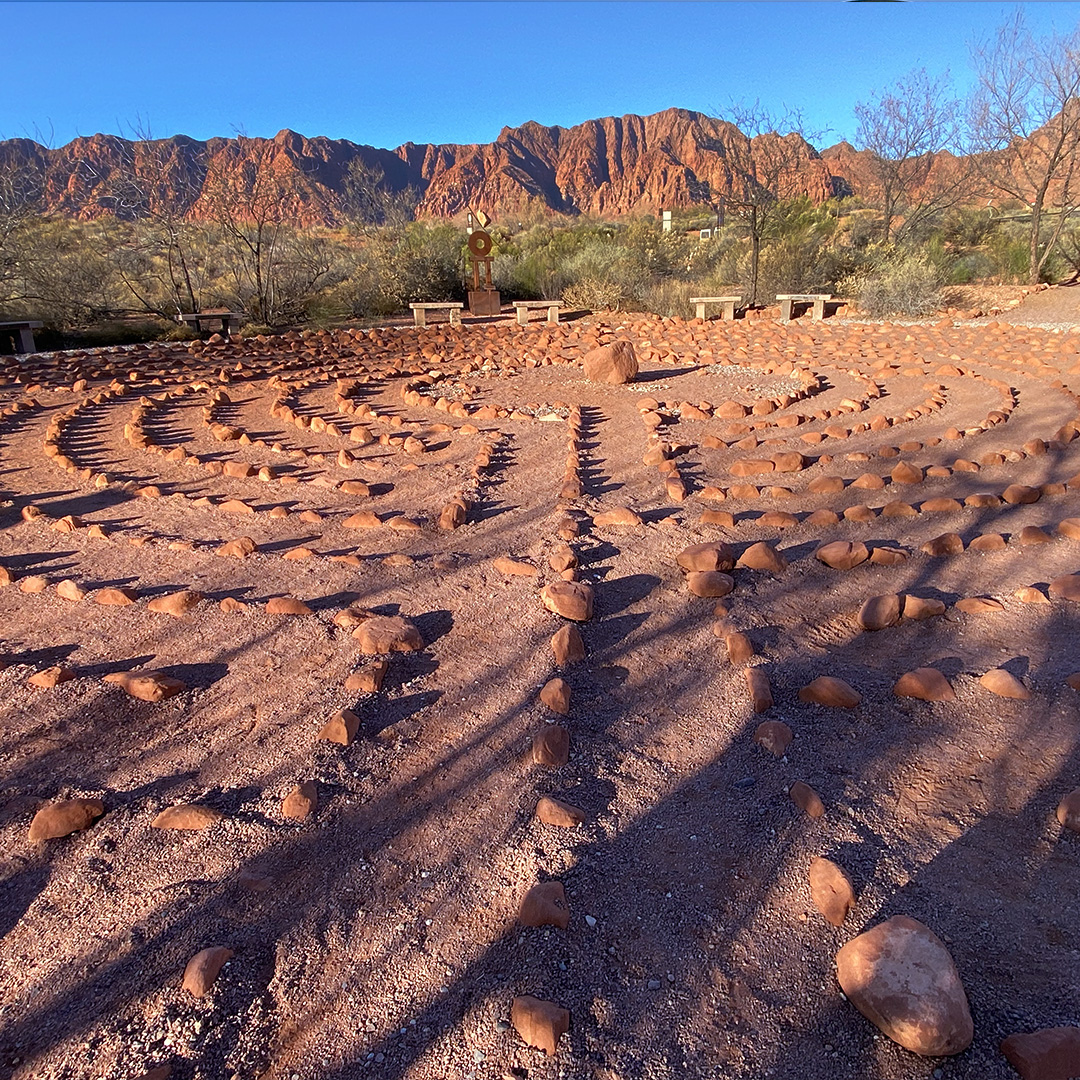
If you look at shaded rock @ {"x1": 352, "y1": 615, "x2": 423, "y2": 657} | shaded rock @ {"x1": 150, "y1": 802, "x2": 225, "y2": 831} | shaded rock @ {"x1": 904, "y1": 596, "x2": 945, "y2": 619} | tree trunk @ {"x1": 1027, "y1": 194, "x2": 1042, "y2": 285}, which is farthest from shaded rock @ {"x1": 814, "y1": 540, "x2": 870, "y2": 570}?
tree trunk @ {"x1": 1027, "y1": 194, "x2": 1042, "y2": 285}

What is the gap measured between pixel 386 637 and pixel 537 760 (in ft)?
2.58

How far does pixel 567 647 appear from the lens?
2.59m

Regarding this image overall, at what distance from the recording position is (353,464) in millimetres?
4754

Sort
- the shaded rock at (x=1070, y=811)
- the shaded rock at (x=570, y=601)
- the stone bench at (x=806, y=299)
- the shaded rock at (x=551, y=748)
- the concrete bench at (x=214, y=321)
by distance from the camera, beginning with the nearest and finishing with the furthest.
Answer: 1. the shaded rock at (x=1070, y=811)
2. the shaded rock at (x=551, y=748)
3. the shaded rock at (x=570, y=601)
4. the concrete bench at (x=214, y=321)
5. the stone bench at (x=806, y=299)

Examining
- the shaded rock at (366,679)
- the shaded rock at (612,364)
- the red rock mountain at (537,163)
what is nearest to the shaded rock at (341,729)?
the shaded rock at (366,679)

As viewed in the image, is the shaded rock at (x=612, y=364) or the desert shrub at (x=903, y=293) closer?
the shaded rock at (x=612, y=364)

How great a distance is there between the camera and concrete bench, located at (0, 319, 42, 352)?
1014cm

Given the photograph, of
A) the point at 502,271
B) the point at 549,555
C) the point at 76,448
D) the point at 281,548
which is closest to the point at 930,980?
the point at 549,555

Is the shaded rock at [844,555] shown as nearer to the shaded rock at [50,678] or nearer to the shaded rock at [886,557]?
the shaded rock at [886,557]

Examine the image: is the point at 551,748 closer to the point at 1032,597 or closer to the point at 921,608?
the point at 921,608

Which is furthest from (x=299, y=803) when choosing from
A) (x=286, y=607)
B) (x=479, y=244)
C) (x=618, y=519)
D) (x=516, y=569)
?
(x=479, y=244)

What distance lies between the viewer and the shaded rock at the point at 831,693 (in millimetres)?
2291

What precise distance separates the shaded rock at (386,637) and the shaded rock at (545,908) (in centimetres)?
115

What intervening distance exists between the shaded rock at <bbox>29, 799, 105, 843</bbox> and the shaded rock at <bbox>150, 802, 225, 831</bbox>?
159 mm
